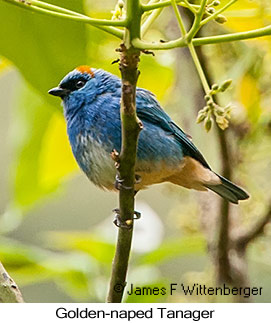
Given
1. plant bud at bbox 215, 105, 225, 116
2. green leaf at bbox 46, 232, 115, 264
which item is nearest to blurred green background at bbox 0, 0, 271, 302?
green leaf at bbox 46, 232, 115, 264

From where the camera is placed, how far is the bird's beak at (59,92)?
1498mm

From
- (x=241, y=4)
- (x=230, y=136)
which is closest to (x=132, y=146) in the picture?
(x=241, y=4)

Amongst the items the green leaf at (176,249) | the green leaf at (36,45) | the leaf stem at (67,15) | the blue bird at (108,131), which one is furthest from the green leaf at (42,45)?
the green leaf at (176,249)

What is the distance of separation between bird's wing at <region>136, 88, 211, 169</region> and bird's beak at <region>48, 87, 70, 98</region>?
0.17 metres

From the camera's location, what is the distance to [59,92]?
5.20 ft

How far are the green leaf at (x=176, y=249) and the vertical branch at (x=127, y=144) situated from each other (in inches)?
21.6

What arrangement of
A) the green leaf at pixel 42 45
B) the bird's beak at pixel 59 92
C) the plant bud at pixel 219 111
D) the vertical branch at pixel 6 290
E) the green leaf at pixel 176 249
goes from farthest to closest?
the green leaf at pixel 176 249
the bird's beak at pixel 59 92
the green leaf at pixel 42 45
the vertical branch at pixel 6 290
the plant bud at pixel 219 111

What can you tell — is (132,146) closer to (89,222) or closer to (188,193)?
(188,193)

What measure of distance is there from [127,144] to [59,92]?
1.78ft

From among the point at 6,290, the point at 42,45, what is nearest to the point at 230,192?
the point at 42,45

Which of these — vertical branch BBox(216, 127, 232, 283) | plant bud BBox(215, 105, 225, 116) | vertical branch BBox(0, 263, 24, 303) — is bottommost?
vertical branch BBox(0, 263, 24, 303)

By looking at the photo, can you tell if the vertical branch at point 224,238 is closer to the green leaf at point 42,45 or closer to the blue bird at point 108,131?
the blue bird at point 108,131

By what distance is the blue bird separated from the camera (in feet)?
5.33

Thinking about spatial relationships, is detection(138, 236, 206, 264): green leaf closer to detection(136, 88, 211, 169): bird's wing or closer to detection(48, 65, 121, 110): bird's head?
detection(136, 88, 211, 169): bird's wing
